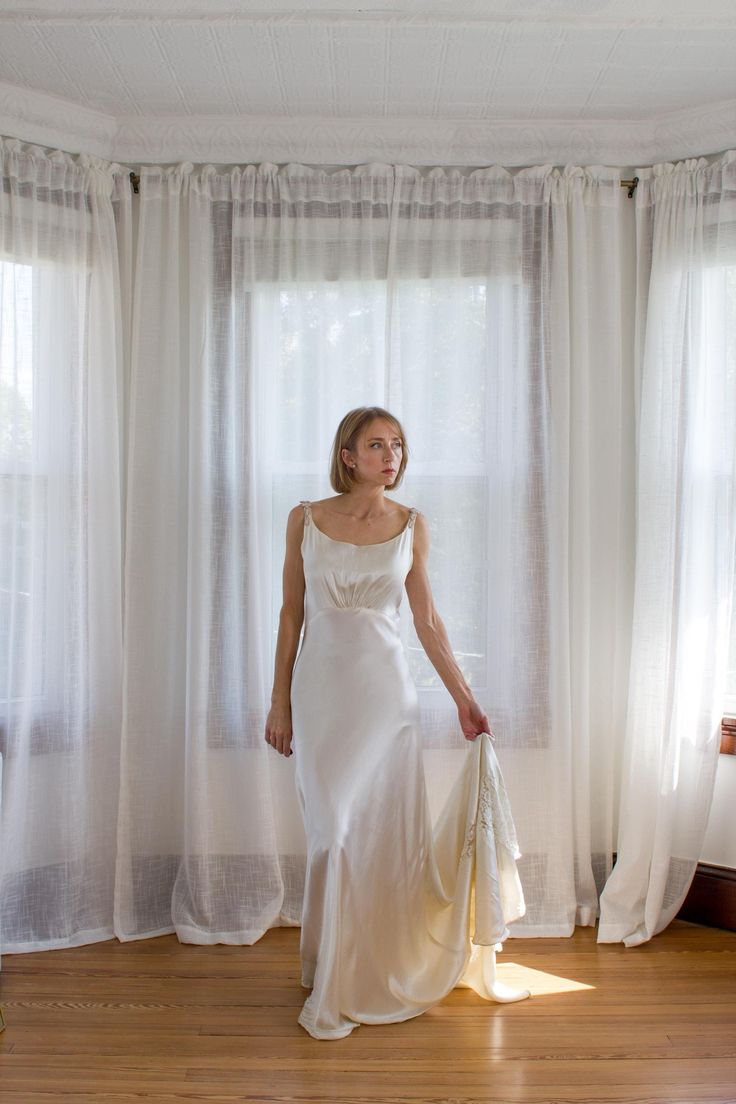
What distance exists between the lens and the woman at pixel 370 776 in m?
2.62

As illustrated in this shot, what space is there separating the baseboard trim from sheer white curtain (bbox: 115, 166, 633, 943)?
13.4 inches

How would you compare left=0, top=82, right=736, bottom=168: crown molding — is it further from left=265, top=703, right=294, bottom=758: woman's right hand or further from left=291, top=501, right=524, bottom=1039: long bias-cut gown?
left=265, top=703, right=294, bottom=758: woman's right hand

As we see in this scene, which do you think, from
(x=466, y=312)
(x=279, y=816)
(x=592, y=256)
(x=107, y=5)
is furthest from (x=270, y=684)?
(x=107, y=5)

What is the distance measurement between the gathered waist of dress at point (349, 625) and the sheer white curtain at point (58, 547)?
887 mm

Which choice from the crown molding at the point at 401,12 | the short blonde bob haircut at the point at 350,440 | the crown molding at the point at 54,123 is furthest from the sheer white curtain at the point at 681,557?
the crown molding at the point at 54,123

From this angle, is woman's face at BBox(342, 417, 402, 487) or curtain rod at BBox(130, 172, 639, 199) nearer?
woman's face at BBox(342, 417, 402, 487)

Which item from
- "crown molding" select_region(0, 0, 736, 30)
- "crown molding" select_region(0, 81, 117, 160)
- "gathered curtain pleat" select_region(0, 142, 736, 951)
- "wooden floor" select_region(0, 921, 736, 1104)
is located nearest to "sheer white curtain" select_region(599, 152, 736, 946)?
"gathered curtain pleat" select_region(0, 142, 736, 951)

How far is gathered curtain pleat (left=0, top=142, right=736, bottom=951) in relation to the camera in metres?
3.20

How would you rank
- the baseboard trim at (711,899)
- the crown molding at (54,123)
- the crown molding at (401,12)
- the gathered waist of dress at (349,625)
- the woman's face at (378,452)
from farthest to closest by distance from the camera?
the baseboard trim at (711,899) < the crown molding at (54,123) < the woman's face at (378,452) < the gathered waist of dress at (349,625) < the crown molding at (401,12)

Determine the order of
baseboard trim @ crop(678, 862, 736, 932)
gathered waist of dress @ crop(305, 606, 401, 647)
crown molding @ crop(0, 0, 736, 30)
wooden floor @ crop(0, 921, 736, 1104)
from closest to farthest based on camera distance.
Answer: wooden floor @ crop(0, 921, 736, 1104)
crown molding @ crop(0, 0, 736, 30)
gathered waist of dress @ crop(305, 606, 401, 647)
baseboard trim @ crop(678, 862, 736, 932)

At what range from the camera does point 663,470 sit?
3.23m

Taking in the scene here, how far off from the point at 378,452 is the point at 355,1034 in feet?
5.49

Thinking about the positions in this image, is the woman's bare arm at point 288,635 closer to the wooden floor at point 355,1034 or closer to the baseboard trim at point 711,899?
the wooden floor at point 355,1034

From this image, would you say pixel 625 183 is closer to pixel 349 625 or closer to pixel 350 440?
pixel 350 440
